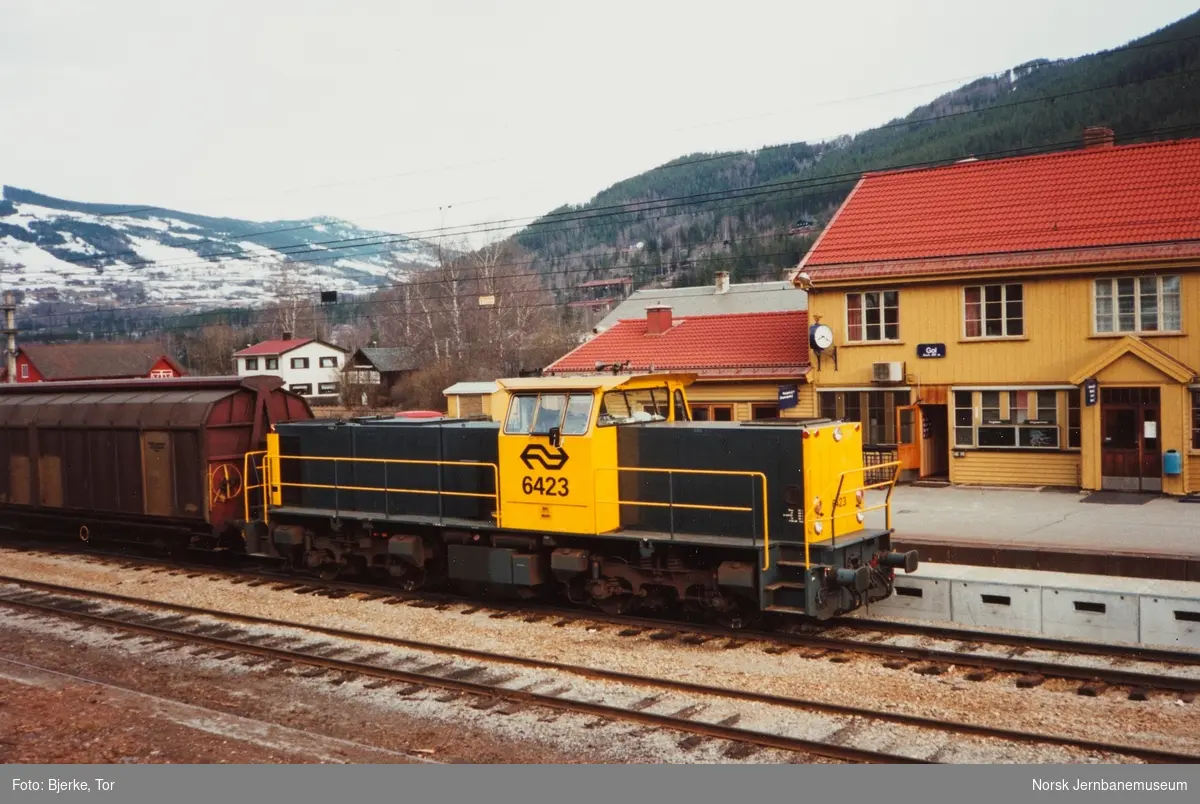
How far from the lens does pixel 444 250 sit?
6228 cm

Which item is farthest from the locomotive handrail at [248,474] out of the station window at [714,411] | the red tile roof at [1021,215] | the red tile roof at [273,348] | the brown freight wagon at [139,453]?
the red tile roof at [273,348]

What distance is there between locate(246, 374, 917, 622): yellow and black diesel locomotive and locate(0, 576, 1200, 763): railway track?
189cm

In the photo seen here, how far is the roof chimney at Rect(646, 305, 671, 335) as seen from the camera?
3067 cm

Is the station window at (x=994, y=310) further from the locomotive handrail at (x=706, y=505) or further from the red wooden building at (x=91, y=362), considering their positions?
the red wooden building at (x=91, y=362)

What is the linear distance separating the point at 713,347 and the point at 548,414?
1645cm

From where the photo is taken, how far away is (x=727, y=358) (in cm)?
2772

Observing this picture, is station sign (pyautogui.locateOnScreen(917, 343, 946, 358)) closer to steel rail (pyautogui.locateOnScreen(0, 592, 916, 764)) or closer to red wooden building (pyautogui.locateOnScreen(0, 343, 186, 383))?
steel rail (pyautogui.locateOnScreen(0, 592, 916, 764))

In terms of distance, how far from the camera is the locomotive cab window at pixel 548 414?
40.1 feet

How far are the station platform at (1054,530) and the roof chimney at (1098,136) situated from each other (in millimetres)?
10898

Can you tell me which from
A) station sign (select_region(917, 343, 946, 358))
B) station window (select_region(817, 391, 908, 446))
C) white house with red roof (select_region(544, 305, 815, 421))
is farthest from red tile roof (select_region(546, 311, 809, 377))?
station sign (select_region(917, 343, 946, 358))

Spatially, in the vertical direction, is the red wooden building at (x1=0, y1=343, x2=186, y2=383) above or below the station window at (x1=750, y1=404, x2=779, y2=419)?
above

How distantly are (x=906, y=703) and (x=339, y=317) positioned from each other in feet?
466

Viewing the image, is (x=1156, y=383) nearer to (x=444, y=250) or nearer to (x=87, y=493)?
(x=87, y=493)

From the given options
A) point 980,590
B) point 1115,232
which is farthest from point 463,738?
point 1115,232
